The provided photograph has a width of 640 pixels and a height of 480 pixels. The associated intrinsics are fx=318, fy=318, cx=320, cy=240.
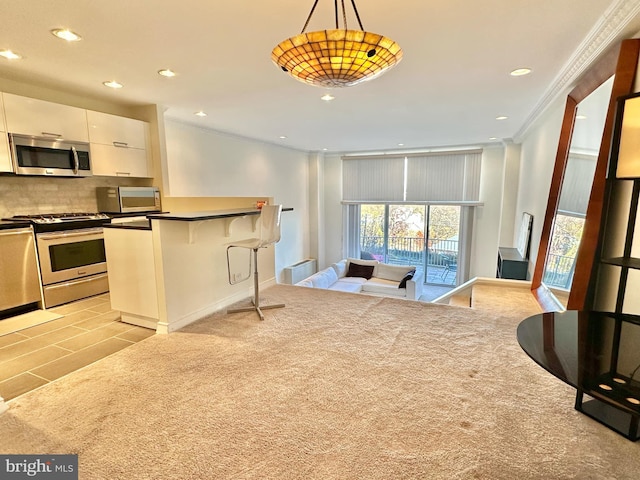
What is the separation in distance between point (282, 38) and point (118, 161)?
2905 millimetres

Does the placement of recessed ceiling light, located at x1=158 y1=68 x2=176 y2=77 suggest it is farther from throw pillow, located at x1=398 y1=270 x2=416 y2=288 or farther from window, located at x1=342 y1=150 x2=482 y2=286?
window, located at x1=342 y1=150 x2=482 y2=286

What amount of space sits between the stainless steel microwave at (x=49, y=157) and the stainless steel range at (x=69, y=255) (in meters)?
0.53

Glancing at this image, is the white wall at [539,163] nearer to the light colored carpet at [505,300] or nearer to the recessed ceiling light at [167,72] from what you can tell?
the light colored carpet at [505,300]

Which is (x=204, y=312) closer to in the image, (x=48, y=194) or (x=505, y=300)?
(x=48, y=194)

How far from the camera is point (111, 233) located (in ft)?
10.1

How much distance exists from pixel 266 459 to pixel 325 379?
0.73 meters

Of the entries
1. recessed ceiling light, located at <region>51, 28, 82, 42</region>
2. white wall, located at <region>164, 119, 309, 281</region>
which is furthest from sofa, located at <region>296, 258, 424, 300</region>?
recessed ceiling light, located at <region>51, 28, 82, 42</region>

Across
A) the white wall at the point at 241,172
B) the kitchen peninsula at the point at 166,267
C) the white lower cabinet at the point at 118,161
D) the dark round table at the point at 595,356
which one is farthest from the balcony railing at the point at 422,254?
the dark round table at the point at 595,356

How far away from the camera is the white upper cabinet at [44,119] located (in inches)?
125

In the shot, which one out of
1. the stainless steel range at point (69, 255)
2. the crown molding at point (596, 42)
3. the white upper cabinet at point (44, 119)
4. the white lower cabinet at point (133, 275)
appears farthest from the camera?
the stainless steel range at point (69, 255)

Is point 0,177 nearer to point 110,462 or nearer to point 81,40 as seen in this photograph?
point 81,40

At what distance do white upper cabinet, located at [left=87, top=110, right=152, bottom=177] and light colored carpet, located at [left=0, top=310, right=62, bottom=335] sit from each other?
1701mm

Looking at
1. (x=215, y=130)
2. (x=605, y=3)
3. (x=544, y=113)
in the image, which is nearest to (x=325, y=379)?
(x=605, y=3)

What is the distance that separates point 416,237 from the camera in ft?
27.5
